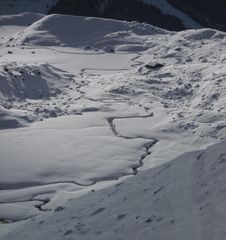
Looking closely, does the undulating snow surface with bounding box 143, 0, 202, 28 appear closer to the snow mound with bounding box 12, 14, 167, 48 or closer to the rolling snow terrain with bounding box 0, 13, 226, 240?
the snow mound with bounding box 12, 14, 167, 48

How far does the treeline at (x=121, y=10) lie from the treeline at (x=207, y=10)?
555 centimetres

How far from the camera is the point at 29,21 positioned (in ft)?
99.1

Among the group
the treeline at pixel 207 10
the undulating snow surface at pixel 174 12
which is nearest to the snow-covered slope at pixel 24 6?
the undulating snow surface at pixel 174 12

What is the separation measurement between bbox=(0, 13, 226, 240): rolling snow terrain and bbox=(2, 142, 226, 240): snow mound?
2 centimetres

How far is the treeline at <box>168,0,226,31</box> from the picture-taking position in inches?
1987

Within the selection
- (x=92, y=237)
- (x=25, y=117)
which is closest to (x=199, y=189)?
(x=92, y=237)

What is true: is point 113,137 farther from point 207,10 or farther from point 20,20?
point 207,10

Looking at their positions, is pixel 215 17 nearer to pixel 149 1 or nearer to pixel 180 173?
pixel 149 1

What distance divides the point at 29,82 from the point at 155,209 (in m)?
9.97

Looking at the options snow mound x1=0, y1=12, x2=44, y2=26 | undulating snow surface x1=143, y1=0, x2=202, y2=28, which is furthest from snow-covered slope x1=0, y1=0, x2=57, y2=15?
snow mound x1=0, y1=12, x2=44, y2=26

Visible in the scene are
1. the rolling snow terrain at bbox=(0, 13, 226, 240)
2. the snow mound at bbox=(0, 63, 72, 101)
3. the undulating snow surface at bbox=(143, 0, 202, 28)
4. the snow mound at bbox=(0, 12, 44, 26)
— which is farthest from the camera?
the undulating snow surface at bbox=(143, 0, 202, 28)

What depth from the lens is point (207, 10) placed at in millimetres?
52000

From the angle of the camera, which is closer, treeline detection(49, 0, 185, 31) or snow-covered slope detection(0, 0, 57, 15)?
treeline detection(49, 0, 185, 31)

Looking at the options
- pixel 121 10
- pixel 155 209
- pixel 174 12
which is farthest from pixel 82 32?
pixel 174 12
